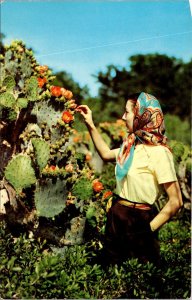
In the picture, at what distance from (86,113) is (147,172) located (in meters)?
0.58

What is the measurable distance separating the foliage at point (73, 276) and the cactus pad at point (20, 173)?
369mm

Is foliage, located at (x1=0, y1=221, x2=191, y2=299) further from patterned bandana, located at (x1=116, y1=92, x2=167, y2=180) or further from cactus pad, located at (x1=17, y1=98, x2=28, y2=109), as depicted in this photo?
cactus pad, located at (x1=17, y1=98, x2=28, y2=109)

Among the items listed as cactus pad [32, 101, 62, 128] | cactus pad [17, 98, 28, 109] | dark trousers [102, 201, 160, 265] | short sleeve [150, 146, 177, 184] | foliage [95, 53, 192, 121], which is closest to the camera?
short sleeve [150, 146, 177, 184]

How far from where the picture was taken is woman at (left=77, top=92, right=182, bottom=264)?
2.58 m

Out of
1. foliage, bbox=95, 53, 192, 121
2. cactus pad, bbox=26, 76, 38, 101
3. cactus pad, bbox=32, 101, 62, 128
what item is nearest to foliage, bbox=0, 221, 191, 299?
cactus pad, bbox=32, 101, 62, 128

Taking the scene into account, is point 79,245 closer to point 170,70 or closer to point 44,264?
point 44,264

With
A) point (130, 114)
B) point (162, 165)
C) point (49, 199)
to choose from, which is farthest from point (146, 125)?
point (49, 199)

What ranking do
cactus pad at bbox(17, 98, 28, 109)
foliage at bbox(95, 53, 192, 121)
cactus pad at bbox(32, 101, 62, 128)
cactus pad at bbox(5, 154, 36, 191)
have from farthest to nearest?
foliage at bbox(95, 53, 192, 121)
cactus pad at bbox(32, 101, 62, 128)
cactus pad at bbox(17, 98, 28, 109)
cactus pad at bbox(5, 154, 36, 191)

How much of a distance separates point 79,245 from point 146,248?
1.63 feet

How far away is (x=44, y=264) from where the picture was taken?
2.62 meters

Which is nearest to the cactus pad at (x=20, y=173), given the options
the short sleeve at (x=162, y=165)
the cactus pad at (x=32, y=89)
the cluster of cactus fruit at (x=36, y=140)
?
the cluster of cactus fruit at (x=36, y=140)

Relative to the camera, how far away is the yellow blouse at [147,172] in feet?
8.46

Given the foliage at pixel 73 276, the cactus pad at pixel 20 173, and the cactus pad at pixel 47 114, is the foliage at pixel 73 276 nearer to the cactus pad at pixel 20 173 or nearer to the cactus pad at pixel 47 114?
the cactus pad at pixel 20 173

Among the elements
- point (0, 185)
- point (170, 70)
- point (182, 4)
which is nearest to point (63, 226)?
point (0, 185)
